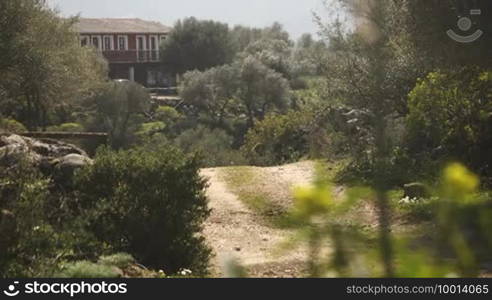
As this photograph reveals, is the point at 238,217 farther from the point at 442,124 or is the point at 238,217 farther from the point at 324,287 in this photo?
the point at 324,287

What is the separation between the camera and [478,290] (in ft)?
6.64

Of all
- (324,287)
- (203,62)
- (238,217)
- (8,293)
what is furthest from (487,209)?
(203,62)

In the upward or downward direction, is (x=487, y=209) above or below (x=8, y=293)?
above

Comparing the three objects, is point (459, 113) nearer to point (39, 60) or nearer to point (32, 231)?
point (32, 231)

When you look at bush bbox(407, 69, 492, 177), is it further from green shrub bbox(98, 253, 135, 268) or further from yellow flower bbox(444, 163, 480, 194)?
yellow flower bbox(444, 163, 480, 194)

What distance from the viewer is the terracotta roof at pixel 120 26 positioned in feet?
189

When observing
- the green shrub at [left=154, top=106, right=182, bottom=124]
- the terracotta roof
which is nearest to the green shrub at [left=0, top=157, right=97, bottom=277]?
the green shrub at [left=154, top=106, right=182, bottom=124]

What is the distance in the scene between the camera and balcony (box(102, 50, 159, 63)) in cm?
5784

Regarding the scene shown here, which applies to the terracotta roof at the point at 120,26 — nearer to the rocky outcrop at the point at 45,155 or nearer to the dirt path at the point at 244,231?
the dirt path at the point at 244,231

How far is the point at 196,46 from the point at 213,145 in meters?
26.8

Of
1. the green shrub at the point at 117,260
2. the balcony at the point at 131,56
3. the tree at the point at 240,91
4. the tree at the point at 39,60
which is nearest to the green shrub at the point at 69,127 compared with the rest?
the tree at the point at 39,60

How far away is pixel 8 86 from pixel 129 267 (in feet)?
52.8

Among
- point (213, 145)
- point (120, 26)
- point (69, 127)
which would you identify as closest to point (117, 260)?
point (213, 145)

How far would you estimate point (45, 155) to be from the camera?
1200 cm
